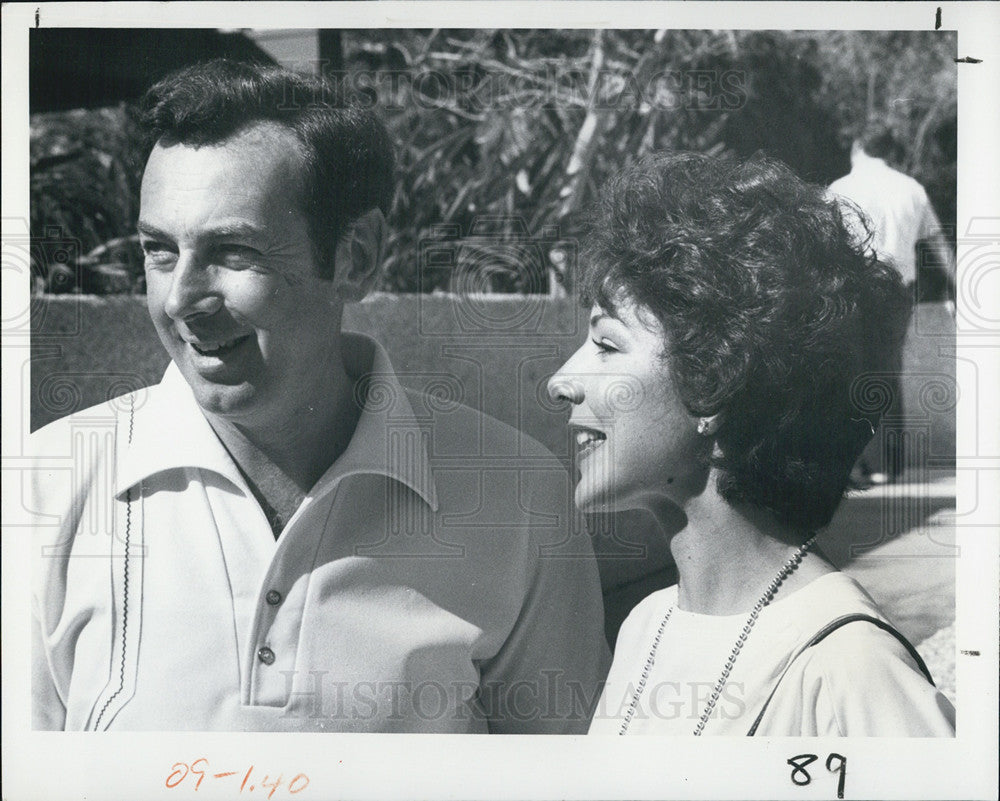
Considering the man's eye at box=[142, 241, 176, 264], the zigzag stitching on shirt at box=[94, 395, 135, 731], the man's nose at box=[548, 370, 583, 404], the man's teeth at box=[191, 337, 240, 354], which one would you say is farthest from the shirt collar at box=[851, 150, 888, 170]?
the zigzag stitching on shirt at box=[94, 395, 135, 731]

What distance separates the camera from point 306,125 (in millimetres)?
2557

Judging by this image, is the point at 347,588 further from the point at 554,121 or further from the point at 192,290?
the point at 554,121

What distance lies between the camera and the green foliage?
2.61 m

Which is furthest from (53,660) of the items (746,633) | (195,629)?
(746,633)

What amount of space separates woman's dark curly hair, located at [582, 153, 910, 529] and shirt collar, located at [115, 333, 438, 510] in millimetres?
546

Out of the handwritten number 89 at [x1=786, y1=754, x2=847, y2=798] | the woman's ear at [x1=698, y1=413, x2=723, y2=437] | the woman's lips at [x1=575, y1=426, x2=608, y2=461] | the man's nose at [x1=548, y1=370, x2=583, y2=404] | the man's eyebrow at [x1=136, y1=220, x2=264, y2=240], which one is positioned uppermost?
the man's eyebrow at [x1=136, y1=220, x2=264, y2=240]

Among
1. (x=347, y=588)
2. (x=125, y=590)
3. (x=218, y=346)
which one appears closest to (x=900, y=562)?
(x=347, y=588)

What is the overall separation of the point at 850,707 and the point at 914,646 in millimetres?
236

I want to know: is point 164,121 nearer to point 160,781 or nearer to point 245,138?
point 245,138

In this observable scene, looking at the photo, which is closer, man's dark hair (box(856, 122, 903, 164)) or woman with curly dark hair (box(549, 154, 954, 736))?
woman with curly dark hair (box(549, 154, 954, 736))

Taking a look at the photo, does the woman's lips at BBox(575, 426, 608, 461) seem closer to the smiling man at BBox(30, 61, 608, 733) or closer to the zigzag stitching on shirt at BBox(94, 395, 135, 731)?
the smiling man at BBox(30, 61, 608, 733)

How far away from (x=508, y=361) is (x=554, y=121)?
0.60 meters

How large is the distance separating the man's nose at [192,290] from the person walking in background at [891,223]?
1.48m

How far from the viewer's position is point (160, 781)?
2623 mm
